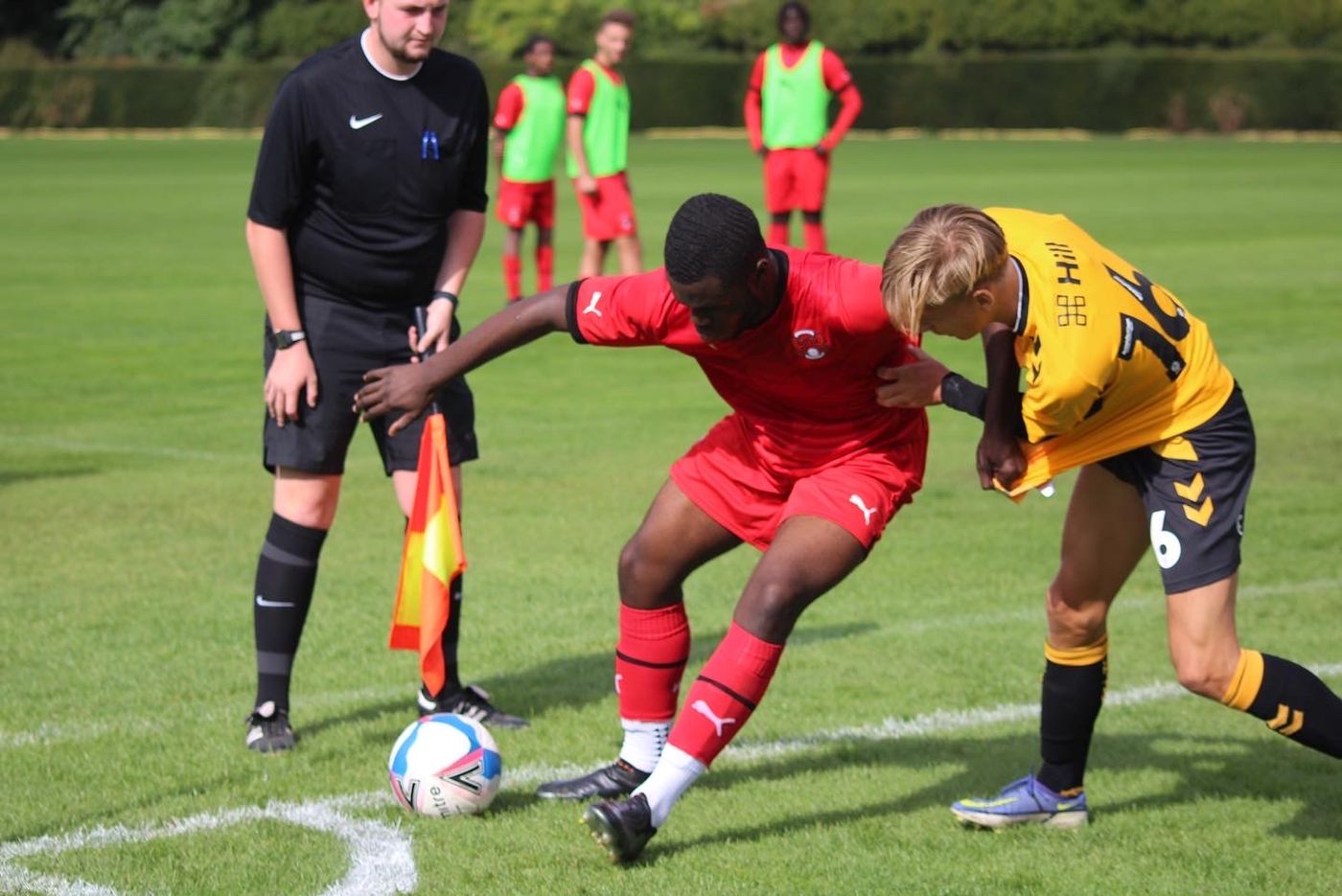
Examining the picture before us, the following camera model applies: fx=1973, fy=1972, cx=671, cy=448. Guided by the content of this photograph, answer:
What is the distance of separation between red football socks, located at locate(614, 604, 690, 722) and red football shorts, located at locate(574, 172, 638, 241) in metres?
12.3

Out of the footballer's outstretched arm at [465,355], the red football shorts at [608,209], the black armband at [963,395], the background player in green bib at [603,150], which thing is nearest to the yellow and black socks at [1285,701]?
the black armband at [963,395]

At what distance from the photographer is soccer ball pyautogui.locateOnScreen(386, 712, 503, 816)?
5.35 meters

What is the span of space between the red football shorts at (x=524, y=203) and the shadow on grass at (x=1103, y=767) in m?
12.4

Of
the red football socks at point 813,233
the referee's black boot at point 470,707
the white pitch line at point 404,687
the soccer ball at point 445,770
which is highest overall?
the soccer ball at point 445,770

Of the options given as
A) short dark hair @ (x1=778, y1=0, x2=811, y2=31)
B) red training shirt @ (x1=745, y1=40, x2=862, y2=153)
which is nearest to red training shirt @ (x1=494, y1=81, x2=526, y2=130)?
red training shirt @ (x1=745, y1=40, x2=862, y2=153)

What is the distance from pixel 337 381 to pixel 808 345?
183 cm

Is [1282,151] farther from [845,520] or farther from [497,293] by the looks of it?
[845,520]

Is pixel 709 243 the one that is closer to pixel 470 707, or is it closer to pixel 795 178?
pixel 470 707

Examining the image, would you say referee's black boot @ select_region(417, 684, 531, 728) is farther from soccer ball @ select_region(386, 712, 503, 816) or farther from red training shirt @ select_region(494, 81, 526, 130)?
red training shirt @ select_region(494, 81, 526, 130)

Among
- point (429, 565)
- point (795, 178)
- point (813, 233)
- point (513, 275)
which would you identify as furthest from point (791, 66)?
point (429, 565)

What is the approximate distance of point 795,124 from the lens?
19203 mm

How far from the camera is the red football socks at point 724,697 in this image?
4.94 metres

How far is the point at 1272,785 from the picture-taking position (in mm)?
5691

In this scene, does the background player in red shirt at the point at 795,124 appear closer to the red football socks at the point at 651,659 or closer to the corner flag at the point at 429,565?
the corner flag at the point at 429,565
